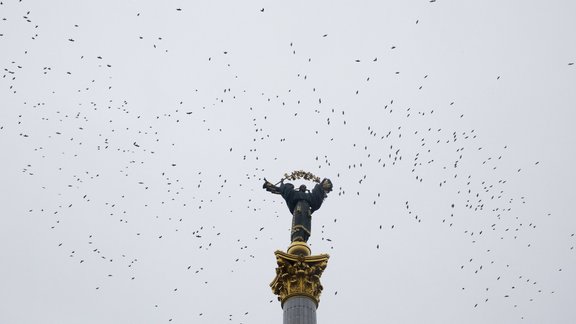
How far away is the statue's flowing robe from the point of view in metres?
27.5

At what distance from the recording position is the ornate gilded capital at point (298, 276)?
25.5 m

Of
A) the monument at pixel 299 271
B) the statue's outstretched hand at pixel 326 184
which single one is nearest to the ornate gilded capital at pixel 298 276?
the monument at pixel 299 271

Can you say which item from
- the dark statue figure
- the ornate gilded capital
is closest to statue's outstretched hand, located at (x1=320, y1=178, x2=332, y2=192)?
the dark statue figure

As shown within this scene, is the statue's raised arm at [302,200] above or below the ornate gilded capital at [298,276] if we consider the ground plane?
above

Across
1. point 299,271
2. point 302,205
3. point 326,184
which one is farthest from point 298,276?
point 326,184

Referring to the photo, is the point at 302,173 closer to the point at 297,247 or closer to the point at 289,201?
the point at 289,201

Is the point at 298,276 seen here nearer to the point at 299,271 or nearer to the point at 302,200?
the point at 299,271

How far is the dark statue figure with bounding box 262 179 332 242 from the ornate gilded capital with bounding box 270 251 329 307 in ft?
3.82

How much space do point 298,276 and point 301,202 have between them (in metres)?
3.42

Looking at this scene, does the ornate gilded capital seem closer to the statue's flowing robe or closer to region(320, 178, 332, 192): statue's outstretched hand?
the statue's flowing robe

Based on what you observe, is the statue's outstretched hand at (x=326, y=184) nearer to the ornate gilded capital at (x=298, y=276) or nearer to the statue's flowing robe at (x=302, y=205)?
the statue's flowing robe at (x=302, y=205)

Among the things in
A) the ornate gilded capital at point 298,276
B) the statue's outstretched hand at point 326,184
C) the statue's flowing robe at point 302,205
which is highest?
the statue's outstretched hand at point 326,184

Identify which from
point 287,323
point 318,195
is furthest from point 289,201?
point 287,323

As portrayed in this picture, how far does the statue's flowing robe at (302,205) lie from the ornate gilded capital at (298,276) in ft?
4.30
